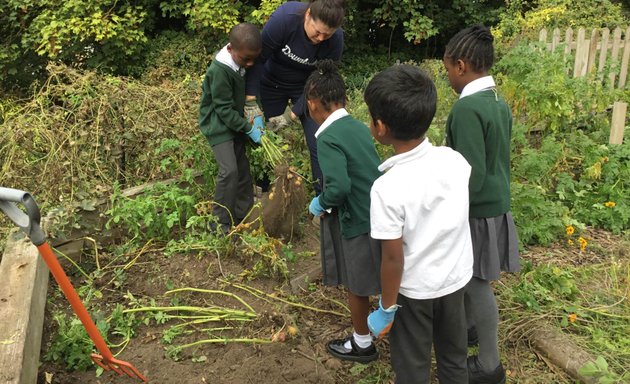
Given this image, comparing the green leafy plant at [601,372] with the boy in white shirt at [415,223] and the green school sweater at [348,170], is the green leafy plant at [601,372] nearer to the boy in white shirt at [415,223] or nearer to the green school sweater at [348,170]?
the boy in white shirt at [415,223]

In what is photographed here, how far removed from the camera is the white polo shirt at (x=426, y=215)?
6.12ft

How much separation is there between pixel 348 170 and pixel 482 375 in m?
1.24

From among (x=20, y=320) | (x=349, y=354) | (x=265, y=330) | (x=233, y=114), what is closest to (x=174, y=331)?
(x=265, y=330)

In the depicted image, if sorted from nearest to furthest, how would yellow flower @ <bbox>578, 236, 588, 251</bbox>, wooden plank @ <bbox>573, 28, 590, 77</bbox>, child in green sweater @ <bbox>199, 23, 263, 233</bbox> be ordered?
child in green sweater @ <bbox>199, 23, 263, 233</bbox>, yellow flower @ <bbox>578, 236, 588, 251</bbox>, wooden plank @ <bbox>573, 28, 590, 77</bbox>

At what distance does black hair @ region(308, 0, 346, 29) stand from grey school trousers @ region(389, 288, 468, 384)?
1.98 m

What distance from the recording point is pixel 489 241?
2.50 m

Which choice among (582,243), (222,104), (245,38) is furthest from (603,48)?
(222,104)

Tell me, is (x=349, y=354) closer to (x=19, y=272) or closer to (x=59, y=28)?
(x=19, y=272)

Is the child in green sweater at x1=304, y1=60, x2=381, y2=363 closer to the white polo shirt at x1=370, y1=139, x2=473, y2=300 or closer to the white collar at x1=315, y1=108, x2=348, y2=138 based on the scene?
the white collar at x1=315, y1=108, x2=348, y2=138

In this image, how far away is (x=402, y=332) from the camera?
84.2 inches

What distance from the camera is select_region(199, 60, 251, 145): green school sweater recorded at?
347cm

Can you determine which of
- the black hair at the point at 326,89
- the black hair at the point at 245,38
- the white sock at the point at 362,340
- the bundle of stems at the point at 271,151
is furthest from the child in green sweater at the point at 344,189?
the bundle of stems at the point at 271,151

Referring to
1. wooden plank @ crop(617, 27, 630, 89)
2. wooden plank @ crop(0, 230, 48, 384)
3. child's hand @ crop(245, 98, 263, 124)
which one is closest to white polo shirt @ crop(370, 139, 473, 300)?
wooden plank @ crop(0, 230, 48, 384)

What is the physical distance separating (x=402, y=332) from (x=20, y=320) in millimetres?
1747
